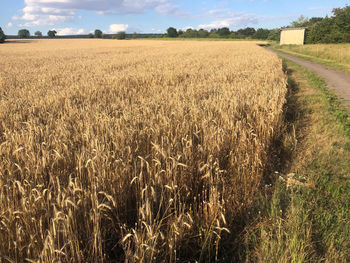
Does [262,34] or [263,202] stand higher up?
[262,34]

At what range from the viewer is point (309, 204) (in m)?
2.94

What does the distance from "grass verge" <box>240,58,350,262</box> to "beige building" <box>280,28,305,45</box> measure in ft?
205

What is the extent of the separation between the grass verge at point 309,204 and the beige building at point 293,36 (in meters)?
62.6

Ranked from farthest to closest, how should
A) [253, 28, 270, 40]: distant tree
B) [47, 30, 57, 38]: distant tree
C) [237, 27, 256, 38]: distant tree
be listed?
1. [47, 30, 57, 38]: distant tree
2. [237, 27, 256, 38]: distant tree
3. [253, 28, 270, 40]: distant tree

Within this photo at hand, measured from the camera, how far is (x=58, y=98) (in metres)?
6.24

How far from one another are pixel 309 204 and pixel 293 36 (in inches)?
2751

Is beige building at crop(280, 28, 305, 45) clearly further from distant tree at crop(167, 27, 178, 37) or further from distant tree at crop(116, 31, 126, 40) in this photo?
distant tree at crop(116, 31, 126, 40)

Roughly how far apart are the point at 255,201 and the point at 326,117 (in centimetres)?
475

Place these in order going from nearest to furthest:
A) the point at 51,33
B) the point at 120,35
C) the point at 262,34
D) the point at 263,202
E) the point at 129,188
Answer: the point at 129,188 → the point at 263,202 → the point at 120,35 → the point at 262,34 → the point at 51,33

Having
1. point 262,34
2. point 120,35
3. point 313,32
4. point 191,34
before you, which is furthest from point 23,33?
point 313,32

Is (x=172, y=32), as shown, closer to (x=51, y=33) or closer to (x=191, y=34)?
(x=191, y=34)

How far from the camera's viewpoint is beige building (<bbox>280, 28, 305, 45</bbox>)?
58.4 metres

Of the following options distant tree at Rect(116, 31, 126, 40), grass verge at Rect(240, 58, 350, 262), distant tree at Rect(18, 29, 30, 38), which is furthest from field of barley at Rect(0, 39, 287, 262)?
distant tree at Rect(18, 29, 30, 38)

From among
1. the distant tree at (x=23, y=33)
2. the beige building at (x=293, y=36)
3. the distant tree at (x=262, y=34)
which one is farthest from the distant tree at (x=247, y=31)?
the distant tree at (x=23, y=33)
